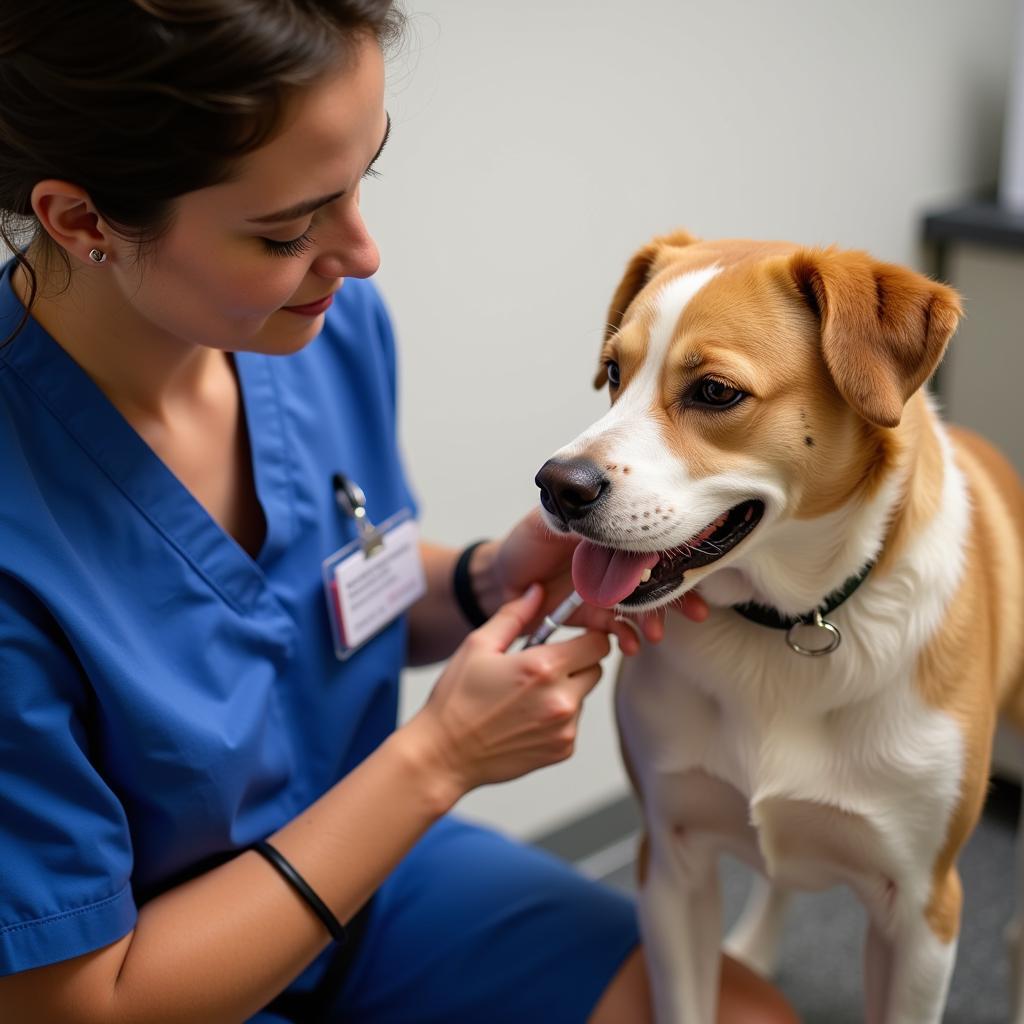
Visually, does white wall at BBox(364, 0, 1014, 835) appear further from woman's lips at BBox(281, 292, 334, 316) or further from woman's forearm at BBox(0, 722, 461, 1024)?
woman's forearm at BBox(0, 722, 461, 1024)

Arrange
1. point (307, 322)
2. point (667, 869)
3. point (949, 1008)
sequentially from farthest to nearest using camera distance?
point (949, 1008)
point (667, 869)
point (307, 322)

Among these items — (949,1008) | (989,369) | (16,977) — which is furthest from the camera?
(989,369)

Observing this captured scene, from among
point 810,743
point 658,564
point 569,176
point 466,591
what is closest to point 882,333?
point 658,564

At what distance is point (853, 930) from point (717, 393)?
112 centimetres

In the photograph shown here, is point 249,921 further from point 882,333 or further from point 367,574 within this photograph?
point 882,333

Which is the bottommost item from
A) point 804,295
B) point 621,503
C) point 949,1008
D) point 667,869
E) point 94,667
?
point 949,1008

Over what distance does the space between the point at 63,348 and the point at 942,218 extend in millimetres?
1621

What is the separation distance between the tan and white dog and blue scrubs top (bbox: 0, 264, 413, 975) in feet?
0.98

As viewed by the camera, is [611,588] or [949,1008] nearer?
[611,588]

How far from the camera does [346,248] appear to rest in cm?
95

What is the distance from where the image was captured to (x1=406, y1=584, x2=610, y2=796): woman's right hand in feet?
3.32

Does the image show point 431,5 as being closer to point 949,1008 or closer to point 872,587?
point 872,587

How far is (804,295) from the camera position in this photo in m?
0.94

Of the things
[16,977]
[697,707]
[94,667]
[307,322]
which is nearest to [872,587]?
[697,707]
